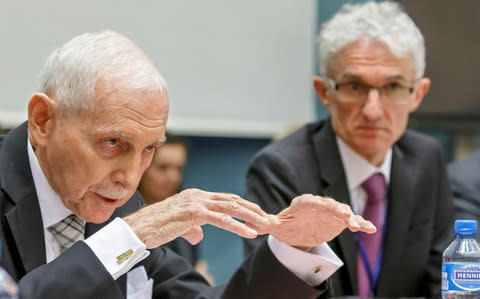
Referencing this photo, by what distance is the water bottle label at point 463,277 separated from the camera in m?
1.44

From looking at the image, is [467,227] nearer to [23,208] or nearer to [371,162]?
[371,162]

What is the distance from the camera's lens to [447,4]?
3850 mm

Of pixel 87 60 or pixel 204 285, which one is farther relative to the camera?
pixel 204 285

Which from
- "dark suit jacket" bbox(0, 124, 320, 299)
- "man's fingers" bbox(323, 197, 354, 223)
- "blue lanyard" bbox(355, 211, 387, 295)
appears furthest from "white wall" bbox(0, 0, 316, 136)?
"man's fingers" bbox(323, 197, 354, 223)

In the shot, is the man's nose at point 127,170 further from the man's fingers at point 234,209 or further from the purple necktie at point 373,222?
the purple necktie at point 373,222

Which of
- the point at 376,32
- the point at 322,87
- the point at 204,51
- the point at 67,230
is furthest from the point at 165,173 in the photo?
the point at 67,230

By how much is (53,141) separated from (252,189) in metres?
0.89

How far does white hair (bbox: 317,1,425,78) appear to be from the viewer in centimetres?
230

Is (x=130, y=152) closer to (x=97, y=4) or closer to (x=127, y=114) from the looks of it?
(x=127, y=114)

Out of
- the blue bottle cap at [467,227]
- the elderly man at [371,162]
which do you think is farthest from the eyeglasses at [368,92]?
the blue bottle cap at [467,227]

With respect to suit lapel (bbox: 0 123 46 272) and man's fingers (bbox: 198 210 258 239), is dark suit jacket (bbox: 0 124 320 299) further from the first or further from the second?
man's fingers (bbox: 198 210 258 239)

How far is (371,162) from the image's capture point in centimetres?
233

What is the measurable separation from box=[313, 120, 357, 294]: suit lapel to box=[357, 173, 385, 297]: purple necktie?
0.22 ft

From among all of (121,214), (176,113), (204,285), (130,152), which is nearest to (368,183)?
(204,285)
